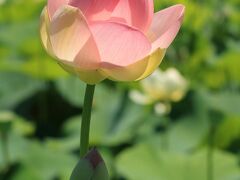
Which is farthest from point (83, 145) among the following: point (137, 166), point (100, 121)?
point (100, 121)

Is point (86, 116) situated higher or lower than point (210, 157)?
higher

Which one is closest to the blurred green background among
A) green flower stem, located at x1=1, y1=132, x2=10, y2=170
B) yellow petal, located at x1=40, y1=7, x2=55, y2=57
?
green flower stem, located at x1=1, y1=132, x2=10, y2=170

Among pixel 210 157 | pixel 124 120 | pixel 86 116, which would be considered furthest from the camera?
pixel 124 120

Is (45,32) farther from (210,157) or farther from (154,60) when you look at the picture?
(210,157)

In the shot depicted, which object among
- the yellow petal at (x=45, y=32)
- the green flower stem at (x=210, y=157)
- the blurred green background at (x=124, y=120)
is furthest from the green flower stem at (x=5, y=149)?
the yellow petal at (x=45, y=32)

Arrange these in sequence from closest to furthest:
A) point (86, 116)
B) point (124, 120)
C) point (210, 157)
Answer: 1. point (86, 116)
2. point (210, 157)
3. point (124, 120)

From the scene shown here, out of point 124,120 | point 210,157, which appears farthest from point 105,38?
point 124,120

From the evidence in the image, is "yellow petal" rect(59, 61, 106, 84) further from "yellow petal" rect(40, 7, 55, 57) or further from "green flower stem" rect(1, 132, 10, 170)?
"green flower stem" rect(1, 132, 10, 170)
